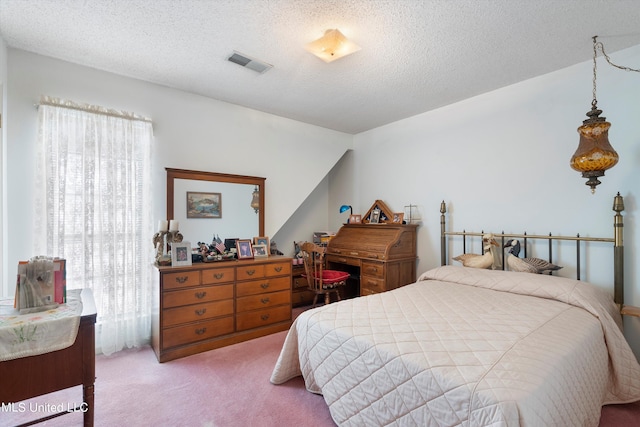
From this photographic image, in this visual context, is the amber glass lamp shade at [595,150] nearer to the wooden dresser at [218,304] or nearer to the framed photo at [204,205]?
the wooden dresser at [218,304]

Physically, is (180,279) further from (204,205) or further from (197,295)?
(204,205)

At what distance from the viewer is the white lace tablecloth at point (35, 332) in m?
1.22

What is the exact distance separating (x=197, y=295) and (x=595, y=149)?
11.0ft

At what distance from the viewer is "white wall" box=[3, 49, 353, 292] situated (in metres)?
2.27

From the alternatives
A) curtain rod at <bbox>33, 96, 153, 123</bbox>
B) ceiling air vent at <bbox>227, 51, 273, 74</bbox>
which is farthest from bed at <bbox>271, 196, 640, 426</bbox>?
curtain rod at <bbox>33, 96, 153, 123</bbox>

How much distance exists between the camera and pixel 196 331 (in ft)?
8.62

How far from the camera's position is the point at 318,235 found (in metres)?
4.50

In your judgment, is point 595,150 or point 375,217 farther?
point 375,217

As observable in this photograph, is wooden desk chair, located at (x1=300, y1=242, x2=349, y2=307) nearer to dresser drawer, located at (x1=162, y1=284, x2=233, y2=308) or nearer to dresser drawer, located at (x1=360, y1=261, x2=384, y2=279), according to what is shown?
dresser drawer, located at (x1=360, y1=261, x2=384, y2=279)

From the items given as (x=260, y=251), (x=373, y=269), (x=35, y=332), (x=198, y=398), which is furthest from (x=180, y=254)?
(x=373, y=269)

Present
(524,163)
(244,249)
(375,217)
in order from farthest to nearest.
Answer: (375,217) → (244,249) → (524,163)

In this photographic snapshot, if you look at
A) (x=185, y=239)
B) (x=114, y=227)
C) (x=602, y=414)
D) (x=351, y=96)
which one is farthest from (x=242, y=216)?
(x=602, y=414)

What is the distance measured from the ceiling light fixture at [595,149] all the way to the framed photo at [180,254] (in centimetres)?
325

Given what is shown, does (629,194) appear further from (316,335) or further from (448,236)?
(316,335)
